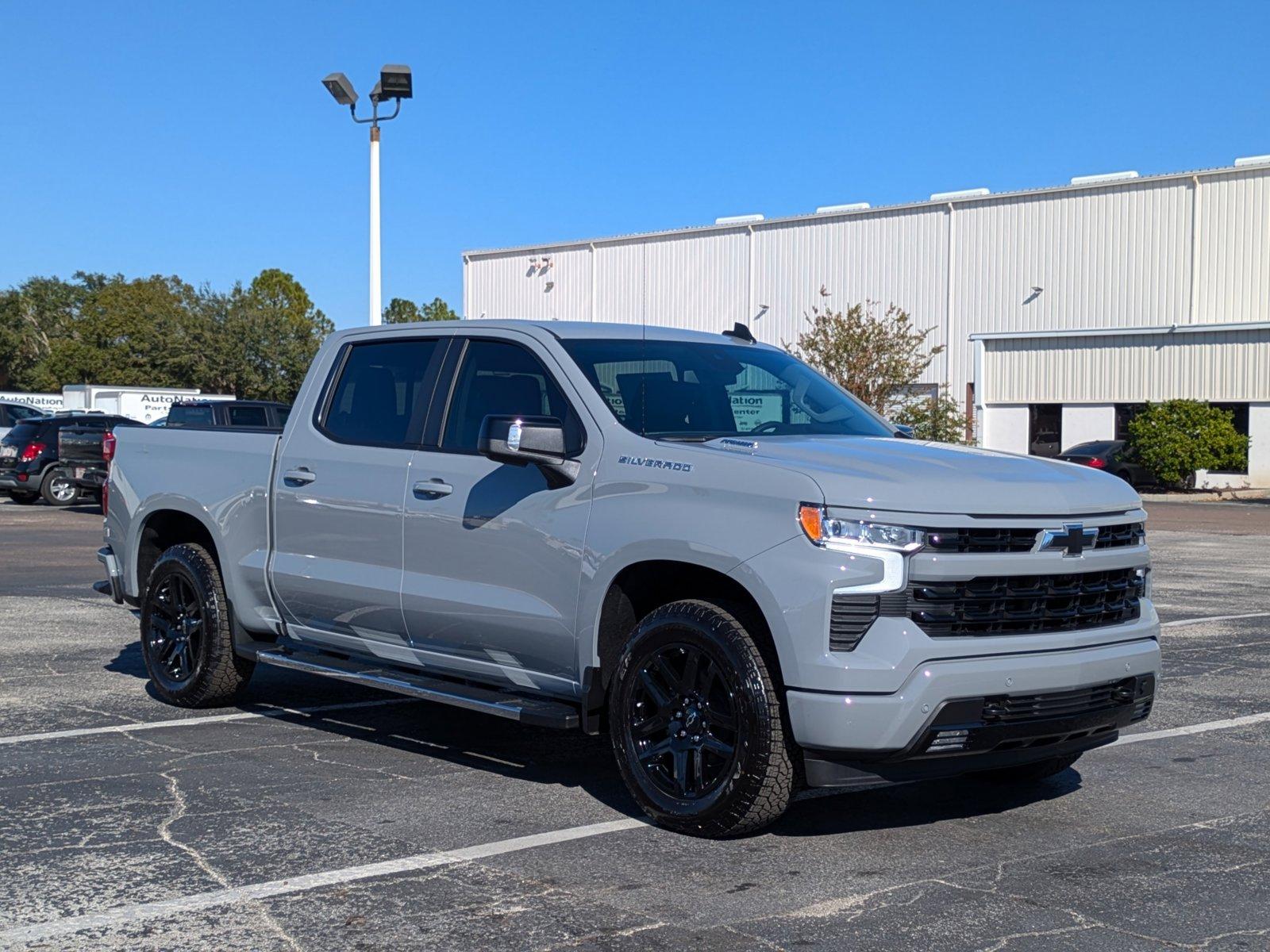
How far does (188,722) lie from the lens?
26.2ft

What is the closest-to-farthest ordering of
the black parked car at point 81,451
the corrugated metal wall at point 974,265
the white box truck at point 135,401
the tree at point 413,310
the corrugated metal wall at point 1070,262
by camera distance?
the black parked car at point 81,451
the white box truck at point 135,401
the corrugated metal wall at point 974,265
the corrugated metal wall at point 1070,262
the tree at point 413,310

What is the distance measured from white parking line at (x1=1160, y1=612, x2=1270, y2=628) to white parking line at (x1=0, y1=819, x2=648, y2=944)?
7753mm

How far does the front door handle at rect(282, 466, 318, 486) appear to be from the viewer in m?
7.50

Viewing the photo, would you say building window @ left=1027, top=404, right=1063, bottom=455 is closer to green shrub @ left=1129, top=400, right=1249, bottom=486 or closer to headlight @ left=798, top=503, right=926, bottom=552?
green shrub @ left=1129, top=400, right=1249, bottom=486

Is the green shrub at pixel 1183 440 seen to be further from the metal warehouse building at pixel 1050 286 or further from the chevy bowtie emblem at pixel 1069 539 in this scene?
the chevy bowtie emblem at pixel 1069 539

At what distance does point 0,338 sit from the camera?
347ft

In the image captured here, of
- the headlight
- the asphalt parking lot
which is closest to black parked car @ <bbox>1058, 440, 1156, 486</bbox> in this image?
the asphalt parking lot

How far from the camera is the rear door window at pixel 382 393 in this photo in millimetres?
7219

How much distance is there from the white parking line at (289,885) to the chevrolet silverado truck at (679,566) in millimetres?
379

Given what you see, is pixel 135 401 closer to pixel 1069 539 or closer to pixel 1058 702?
pixel 1069 539

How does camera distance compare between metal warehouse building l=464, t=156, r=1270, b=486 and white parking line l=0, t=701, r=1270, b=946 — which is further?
metal warehouse building l=464, t=156, r=1270, b=486

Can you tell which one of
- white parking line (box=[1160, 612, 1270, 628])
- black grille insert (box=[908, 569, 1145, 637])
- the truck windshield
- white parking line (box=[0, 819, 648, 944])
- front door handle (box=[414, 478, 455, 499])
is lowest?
white parking line (box=[0, 819, 648, 944])

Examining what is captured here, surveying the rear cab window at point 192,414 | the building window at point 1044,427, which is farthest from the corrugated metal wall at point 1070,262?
the rear cab window at point 192,414

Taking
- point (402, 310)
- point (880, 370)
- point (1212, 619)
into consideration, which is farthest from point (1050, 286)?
point (402, 310)
